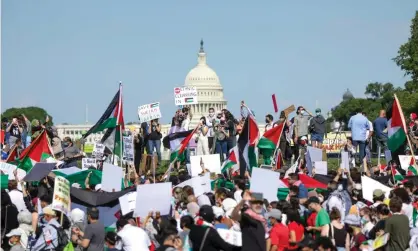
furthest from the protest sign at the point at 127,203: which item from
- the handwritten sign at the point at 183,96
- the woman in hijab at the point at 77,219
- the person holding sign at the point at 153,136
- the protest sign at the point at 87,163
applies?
the handwritten sign at the point at 183,96

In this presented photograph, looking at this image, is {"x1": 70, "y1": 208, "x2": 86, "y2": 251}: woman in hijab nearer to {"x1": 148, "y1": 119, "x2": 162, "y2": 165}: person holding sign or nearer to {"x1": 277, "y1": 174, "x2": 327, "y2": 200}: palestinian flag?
{"x1": 277, "y1": 174, "x2": 327, "y2": 200}: palestinian flag

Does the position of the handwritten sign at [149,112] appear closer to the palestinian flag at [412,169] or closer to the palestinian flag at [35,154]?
the palestinian flag at [35,154]

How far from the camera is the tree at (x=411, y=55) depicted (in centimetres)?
8344

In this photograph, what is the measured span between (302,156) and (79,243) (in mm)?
12956

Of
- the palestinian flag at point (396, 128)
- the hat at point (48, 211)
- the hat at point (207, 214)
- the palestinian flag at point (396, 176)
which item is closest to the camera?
the hat at point (207, 214)

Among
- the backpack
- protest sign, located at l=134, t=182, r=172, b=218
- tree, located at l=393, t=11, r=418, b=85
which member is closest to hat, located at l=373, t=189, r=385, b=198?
protest sign, located at l=134, t=182, r=172, b=218

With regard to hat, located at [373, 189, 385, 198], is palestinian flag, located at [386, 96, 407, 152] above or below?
above

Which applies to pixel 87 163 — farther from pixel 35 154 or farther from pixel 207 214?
pixel 207 214

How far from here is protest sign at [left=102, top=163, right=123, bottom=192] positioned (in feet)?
82.5

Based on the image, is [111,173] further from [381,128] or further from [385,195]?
[381,128]

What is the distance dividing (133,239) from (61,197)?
2264 millimetres

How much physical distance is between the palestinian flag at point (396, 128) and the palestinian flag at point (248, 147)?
3.06 metres

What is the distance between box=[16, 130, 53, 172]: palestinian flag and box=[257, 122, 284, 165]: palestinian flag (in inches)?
→ 199

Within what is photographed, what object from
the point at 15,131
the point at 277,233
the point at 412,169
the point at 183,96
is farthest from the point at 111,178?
the point at 183,96
